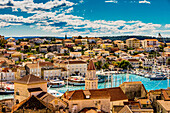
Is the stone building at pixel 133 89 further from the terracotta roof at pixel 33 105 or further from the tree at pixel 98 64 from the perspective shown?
the tree at pixel 98 64

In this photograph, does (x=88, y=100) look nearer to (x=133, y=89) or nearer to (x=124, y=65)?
(x=133, y=89)

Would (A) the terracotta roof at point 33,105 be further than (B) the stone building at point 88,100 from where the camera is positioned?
No

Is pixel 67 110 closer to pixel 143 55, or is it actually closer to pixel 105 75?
pixel 105 75

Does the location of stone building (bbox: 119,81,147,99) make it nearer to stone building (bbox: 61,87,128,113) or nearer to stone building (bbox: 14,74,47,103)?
stone building (bbox: 61,87,128,113)

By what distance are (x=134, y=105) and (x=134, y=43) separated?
106040 millimetres

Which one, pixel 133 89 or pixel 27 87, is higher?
pixel 27 87

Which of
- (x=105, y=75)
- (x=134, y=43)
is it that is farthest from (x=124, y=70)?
(x=134, y=43)

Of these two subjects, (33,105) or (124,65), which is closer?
(33,105)

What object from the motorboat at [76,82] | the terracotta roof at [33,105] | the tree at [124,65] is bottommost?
the motorboat at [76,82]

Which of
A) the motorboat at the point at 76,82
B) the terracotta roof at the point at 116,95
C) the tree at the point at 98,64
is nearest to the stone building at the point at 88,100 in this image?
the terracotta roof at the point at 116,95

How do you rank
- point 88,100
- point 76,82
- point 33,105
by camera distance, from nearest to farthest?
point 33,105 → point 88,100 → point 76,82

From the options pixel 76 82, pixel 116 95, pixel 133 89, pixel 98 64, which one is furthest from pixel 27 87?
pixel 98 64

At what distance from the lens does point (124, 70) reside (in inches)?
3063

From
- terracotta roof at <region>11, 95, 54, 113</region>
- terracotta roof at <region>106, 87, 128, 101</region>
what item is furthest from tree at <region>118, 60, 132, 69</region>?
terracotta roof at <region>11, 95, 54, 113</region>
